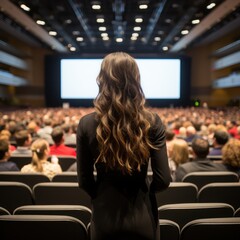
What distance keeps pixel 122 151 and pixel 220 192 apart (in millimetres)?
1829

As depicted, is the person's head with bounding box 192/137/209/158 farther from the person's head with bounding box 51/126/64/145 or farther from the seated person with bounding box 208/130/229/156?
the person's head with bounding box 51/126/64/145

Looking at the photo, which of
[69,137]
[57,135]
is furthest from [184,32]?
[57,135]

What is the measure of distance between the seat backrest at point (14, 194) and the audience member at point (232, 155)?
232 centimetres

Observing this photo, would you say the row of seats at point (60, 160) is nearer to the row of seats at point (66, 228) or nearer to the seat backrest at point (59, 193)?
the seat backrest at point (59, 193)

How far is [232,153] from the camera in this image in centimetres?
404

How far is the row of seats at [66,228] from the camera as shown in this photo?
6.63 ft

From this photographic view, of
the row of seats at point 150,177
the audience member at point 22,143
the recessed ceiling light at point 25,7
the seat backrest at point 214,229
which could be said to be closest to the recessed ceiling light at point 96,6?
the recessed ceiling light at point 25,7

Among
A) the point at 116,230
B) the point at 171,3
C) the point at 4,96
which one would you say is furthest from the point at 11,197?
the point at 4,96

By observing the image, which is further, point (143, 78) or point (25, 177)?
point (143, 78)

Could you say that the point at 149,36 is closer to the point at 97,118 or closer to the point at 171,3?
the point at 171,3

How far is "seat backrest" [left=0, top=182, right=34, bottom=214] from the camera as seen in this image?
10.4 ft

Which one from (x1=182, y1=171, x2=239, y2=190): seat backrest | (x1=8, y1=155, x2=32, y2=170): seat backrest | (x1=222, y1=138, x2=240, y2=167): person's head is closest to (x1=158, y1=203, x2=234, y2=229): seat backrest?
(x1=182, y1=171, x2=239, y2=190): seat backrest

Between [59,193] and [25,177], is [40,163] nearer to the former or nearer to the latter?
[25,177]

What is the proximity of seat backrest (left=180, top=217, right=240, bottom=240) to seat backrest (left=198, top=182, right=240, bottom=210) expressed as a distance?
1156 millimetres
